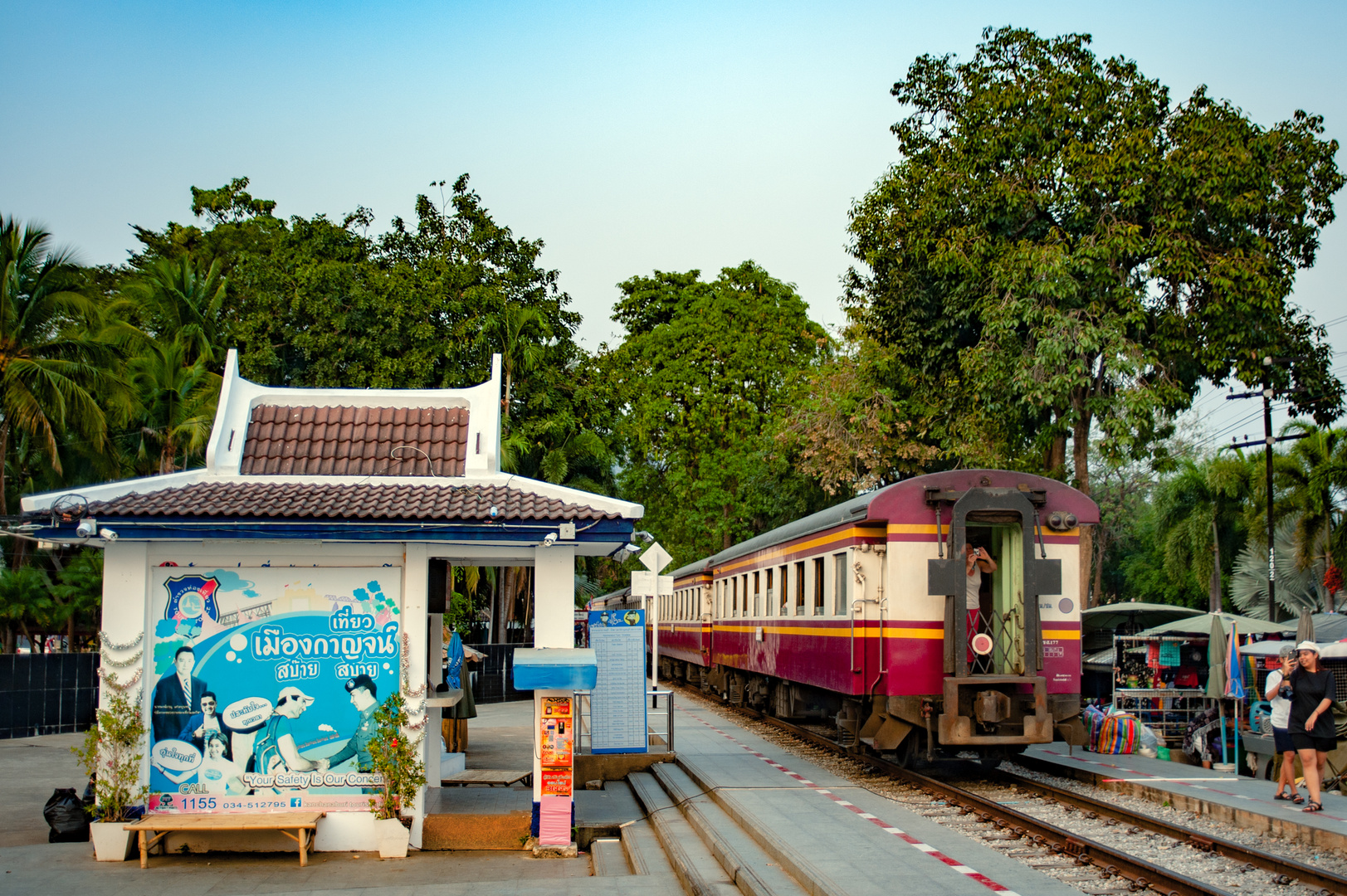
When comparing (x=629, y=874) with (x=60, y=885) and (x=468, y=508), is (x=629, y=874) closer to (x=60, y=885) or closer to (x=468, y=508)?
(x=468, y=508)

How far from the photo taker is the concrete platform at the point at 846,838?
795cm

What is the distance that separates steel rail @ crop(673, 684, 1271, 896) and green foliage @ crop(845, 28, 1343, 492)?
1165 cm

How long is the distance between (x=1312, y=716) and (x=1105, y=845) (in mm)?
3007

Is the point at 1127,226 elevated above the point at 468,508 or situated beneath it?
elevated above

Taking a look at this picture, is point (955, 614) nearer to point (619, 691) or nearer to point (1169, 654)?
point (619, 691)

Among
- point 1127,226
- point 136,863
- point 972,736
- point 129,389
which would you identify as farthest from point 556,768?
point 129,389

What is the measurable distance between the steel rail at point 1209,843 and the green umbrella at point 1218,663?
3.69 m

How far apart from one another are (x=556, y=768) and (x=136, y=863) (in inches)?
140

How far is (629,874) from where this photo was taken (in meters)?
9.50

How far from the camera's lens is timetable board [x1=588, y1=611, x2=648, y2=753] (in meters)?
14.7

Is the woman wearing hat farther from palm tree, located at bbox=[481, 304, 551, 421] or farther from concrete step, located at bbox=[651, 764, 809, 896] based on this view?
palm tree, located at bbox=[481, 304, 551, 421]

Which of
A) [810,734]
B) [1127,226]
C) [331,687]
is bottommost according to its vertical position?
[810,734]

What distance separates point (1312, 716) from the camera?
1108 centimetres

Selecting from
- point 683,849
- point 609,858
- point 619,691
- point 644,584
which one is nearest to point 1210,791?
point 683,849
